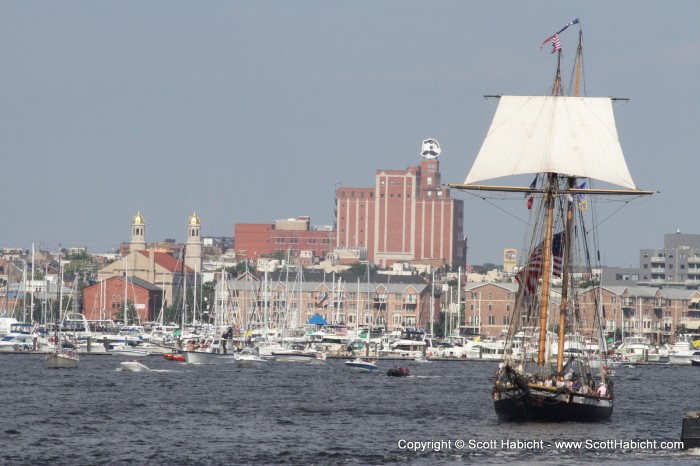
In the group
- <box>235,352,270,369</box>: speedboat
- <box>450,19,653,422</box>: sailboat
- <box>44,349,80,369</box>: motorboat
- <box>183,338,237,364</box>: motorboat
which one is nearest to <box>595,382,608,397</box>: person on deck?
<box>450,19,653,422</box>: sailboat

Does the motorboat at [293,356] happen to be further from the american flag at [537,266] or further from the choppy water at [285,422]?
the american flag at [537,266]

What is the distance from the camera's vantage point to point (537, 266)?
7325cm

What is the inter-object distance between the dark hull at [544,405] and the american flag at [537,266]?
581cm

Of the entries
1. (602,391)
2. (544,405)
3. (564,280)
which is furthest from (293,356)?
(544,405)

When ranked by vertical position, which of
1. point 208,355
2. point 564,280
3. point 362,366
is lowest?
point 362,366

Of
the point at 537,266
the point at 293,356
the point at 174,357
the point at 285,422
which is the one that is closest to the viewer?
the point at 537,266

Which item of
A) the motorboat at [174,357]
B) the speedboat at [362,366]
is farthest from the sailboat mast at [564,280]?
the motorboat at [174,357]

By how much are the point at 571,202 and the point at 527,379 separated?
34.5ft

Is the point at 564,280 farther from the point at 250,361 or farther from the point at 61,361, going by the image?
the point at 250,361

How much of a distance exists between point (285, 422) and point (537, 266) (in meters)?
12.8

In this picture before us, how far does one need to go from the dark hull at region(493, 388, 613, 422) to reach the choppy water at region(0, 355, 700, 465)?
2.31 feet

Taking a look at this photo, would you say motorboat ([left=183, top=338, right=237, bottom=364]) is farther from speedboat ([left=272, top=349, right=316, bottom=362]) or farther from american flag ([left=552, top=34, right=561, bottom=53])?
american flag ([left=552, top=34, right=561, bottom=53])

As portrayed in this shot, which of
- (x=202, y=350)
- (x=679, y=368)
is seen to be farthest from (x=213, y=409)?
(x=679, y=368)

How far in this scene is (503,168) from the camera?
78.5 m
